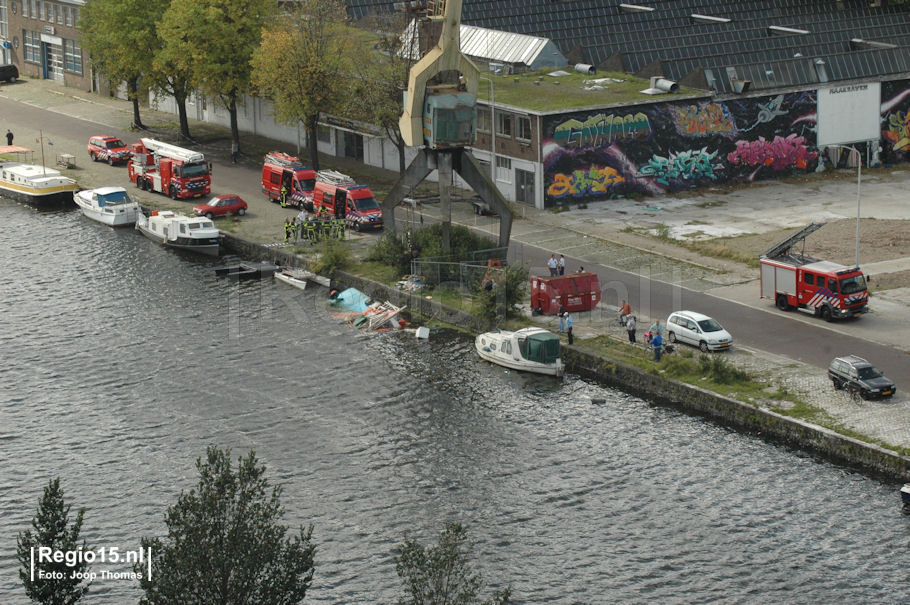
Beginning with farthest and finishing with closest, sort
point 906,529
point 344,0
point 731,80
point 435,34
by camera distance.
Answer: point 344,0
point 731,80
point 435,34
point 906,529

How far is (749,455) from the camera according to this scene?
51750mm

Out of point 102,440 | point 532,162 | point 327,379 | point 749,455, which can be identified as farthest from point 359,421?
point 532,162

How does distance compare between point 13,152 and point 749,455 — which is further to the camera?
point 13,152

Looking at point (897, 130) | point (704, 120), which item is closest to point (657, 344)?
point (704, 120)

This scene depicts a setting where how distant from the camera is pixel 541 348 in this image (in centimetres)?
6019

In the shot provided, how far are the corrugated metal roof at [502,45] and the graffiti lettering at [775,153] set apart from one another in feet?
55.2

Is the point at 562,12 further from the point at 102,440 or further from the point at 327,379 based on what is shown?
the point at 102,440

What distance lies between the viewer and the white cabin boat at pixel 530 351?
6025 centimetres

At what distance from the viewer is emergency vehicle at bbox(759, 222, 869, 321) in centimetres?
6266

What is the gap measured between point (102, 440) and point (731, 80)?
53814 millimetres

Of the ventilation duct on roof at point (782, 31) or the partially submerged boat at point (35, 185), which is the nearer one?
the partially submerged boat at point (35, 185)

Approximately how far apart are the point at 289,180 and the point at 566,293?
28665mm

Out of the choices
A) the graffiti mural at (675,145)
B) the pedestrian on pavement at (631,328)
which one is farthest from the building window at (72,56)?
the pedestrian on pavement at (631,328)

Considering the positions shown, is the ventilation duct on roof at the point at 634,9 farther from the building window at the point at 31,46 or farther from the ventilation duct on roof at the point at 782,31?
the building window at the point at 31,46
